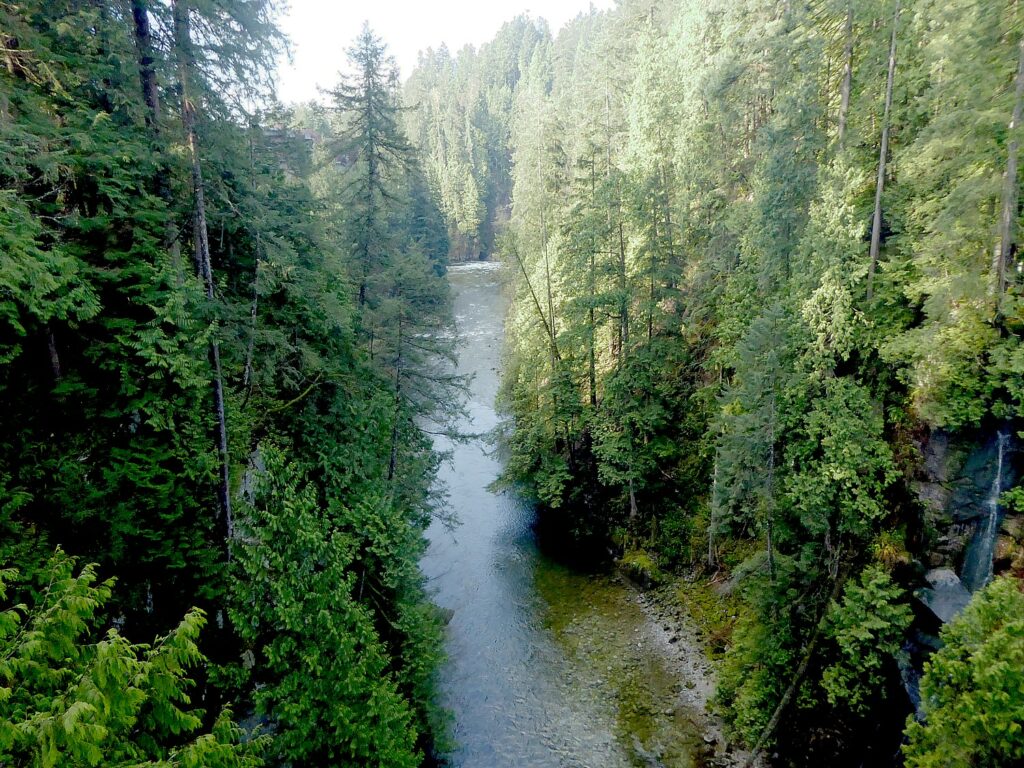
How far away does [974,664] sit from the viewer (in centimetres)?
792

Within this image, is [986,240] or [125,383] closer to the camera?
[125,383]

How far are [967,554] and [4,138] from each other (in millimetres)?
19732

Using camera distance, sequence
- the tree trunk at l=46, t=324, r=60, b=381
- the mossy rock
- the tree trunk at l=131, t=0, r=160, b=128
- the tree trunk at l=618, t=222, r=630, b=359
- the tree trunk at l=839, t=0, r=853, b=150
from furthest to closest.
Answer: the tree trunk at l=618, t=222, r=630, b=359 < the mossy rock < the tree trunk at l=839, t=0, r=853, b=150 < the tree trunk at l=46, t=324, r=60, b=381 < the tree trunk at l=131, t=0, r=160, b=128

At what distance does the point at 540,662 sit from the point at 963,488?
13.2 metres

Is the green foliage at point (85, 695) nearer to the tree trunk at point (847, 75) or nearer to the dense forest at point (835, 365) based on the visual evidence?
the dense forest at point (835, 365)

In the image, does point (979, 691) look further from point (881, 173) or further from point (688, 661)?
point (881, 173)

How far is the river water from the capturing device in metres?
15.4

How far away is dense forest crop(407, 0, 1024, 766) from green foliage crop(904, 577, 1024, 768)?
0.12 ft

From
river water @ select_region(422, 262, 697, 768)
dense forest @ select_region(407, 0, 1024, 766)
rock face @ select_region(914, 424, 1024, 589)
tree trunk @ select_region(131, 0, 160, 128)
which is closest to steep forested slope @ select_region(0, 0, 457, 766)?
tree trunk @ select_region(131, 0, 160, 128)

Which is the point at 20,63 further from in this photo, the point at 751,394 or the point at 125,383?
the point at 751,394

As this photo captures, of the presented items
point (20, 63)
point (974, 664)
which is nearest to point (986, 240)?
point (974, 664)

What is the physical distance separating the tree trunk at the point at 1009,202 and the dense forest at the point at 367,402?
0.06m

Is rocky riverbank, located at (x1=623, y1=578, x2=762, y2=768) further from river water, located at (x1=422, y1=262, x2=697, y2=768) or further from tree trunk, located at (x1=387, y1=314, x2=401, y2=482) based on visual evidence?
tree trunk, located at (x1=387, y1=314, x2=401, y2=482)

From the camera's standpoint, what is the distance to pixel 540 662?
60.6ft
